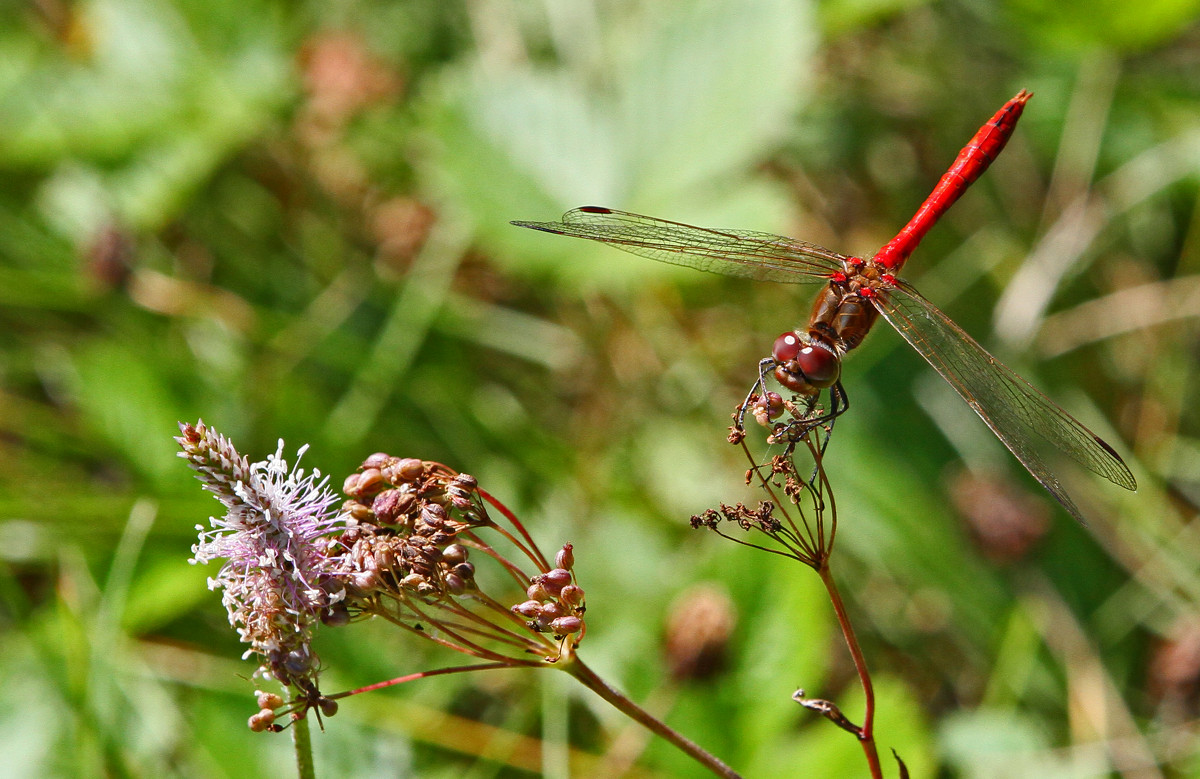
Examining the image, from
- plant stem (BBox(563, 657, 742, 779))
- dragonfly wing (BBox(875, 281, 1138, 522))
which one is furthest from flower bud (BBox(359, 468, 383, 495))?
dragonfly wing (BBox(875, 281, 1138, 522))

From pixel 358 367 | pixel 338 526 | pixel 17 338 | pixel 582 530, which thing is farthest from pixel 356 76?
pixel 338 526

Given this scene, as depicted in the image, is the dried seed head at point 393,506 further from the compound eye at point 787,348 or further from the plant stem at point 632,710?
the compound eye at point 787,348

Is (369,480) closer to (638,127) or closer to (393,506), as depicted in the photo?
(393,506)

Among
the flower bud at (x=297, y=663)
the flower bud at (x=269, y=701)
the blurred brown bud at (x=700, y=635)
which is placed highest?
the blurred brown bud at (x=700, y=635)

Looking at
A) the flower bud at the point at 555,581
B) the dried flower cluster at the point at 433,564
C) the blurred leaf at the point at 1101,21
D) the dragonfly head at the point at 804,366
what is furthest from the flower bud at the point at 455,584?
the blurred leaf at the point at 1101,21

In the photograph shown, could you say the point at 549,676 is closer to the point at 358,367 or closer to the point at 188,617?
the point at 188,617
